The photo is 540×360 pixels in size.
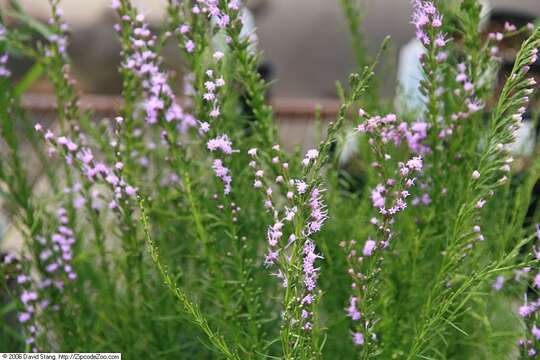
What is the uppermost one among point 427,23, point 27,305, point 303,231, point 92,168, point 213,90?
point 427,23

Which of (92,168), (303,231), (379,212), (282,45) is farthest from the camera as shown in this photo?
(282,45)

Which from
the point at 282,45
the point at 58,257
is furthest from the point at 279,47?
the point at 58,257

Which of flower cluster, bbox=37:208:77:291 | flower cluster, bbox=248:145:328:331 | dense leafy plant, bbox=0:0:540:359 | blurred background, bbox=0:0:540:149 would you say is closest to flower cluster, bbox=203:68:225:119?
dense leafy plant, bbox=0:0:540:359

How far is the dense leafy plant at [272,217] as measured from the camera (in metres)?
0.95

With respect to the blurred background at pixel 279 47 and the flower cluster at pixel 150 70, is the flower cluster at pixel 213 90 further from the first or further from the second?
the blurred background at pixel 279 47

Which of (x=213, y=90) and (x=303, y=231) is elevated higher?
(x=213, y=90)

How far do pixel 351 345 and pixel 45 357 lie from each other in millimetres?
601

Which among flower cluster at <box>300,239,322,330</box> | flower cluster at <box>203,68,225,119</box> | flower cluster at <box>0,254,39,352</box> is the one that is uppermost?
flower cluster at <box>203,68,225,119</box>

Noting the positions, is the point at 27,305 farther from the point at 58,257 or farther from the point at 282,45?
the point at 282,45

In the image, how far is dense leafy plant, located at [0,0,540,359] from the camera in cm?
95

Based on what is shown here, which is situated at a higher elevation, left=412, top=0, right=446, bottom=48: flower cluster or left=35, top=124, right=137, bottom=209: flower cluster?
left=412, top=0, right=446, bottom=48: flower cluster

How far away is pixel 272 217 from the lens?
3.01 ft

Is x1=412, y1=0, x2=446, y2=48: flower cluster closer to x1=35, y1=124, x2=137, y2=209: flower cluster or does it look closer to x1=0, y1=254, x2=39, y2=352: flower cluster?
x1=35, y1=124, x2=137, y2=209: flower cluster

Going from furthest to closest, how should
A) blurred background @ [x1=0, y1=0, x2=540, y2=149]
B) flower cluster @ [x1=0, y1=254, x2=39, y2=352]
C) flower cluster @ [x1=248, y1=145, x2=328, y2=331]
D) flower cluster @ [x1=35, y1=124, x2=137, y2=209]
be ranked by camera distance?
blurred background @ [x1=0, y1=0, x2=540, y2=149] < flower cluster @ [x1=0, y1=254, x2=39, y2=352] < flower cluster @ [x1=35, y1=124, x2=137, y2=209] < flower cluster @ [x1=248, y1=145, x2=328, y2=331]
